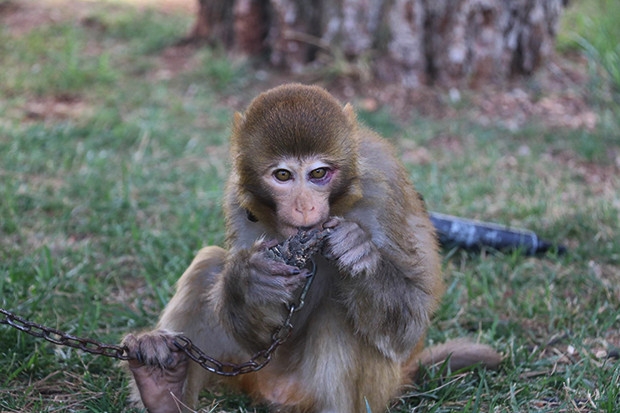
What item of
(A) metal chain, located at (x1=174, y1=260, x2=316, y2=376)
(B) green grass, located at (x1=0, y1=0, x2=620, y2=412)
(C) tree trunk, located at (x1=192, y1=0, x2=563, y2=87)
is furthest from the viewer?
(C) tree trunk, located at (x1=192, y1=0, x2=563, y2=87)

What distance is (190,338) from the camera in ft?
13.0

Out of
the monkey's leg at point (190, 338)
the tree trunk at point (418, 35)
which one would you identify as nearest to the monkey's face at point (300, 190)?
the monkey's leg at point (190, 338)

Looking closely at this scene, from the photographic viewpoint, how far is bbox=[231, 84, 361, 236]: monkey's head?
10.8 ft

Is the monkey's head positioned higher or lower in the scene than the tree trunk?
higher

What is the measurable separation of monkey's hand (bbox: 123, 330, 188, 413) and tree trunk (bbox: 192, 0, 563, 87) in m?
5.30

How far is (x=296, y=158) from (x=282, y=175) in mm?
97

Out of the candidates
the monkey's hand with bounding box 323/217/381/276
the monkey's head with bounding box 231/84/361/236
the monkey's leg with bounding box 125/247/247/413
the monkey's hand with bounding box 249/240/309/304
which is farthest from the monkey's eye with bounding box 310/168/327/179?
the monkey's leg with bounding box 125/247/247/413

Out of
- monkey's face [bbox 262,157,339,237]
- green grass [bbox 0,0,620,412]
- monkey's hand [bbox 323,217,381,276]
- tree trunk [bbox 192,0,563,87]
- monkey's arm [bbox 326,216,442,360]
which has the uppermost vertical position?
monkey's face [bbox 262,157,339,237]

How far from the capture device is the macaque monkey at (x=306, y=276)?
3.36 meters

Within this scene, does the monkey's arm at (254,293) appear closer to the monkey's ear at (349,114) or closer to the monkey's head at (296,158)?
the monkey's head at (296,158)

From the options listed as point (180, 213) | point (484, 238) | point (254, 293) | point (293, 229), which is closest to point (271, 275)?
point (254, 293)

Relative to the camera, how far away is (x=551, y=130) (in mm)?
7840

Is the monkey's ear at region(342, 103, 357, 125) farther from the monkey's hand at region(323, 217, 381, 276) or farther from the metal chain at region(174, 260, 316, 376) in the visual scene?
the metal chain at region(174, 260, 316, 376)

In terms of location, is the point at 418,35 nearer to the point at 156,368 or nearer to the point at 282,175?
the point at 282,175
